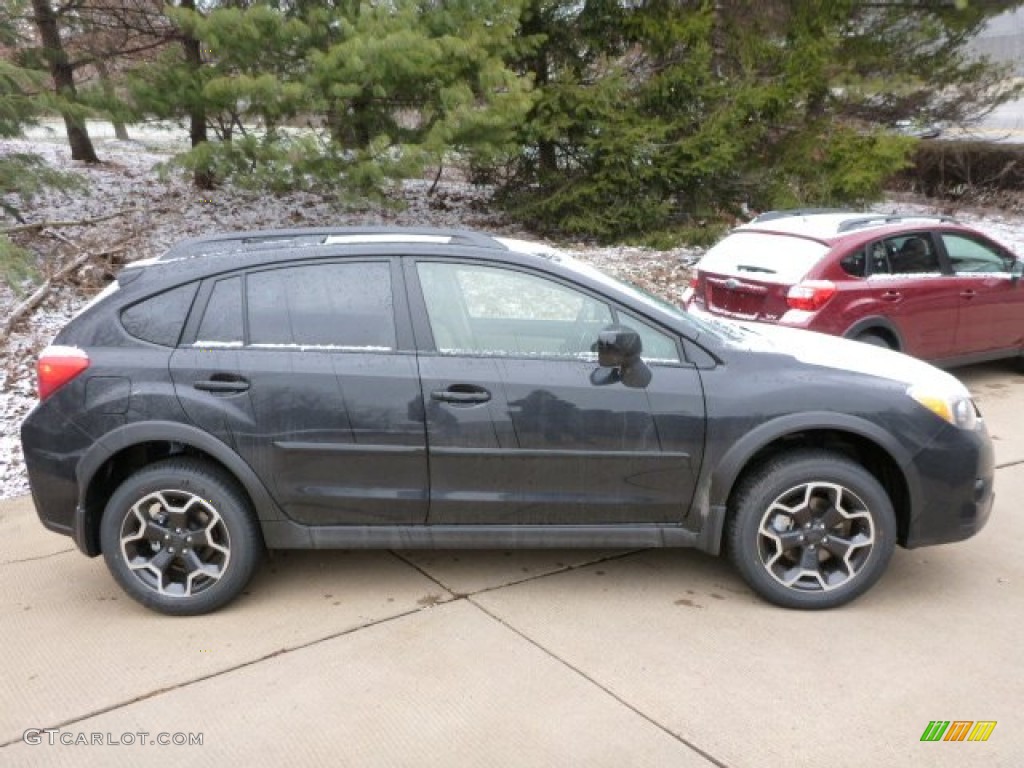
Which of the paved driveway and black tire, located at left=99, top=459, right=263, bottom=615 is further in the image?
black tire, located at left=99, top=459, right=263, bottom=615

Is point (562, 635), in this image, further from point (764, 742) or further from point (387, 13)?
point (387, 13)

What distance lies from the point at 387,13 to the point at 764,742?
8.03 metres

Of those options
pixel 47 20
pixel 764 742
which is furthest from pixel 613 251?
pixel 764 742

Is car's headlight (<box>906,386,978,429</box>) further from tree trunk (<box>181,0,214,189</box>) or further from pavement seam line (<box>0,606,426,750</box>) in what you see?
tree trunk (<box>181,0,214,189</box>)

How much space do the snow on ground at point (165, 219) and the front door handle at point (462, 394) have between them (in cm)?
410

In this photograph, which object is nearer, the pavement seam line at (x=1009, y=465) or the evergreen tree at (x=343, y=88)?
the pavement seam line at (x=1009, y=465)

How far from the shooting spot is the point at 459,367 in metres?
3.68

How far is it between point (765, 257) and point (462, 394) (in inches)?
154

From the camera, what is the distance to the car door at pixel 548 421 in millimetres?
3650

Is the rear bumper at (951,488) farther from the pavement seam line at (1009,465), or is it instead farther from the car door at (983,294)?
the car door at (983,294)

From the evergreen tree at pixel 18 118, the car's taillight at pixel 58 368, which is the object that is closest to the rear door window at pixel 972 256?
the car's taillight at pixel 58 368

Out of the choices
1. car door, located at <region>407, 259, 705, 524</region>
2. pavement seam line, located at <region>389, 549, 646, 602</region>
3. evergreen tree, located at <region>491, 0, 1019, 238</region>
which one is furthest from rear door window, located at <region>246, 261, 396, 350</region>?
evergreen tree, located at <region>491, 0, 1019, 238</region>

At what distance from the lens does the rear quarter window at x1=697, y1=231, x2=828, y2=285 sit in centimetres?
653

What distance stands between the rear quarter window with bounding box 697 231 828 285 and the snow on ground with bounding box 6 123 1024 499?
2.87 metres
